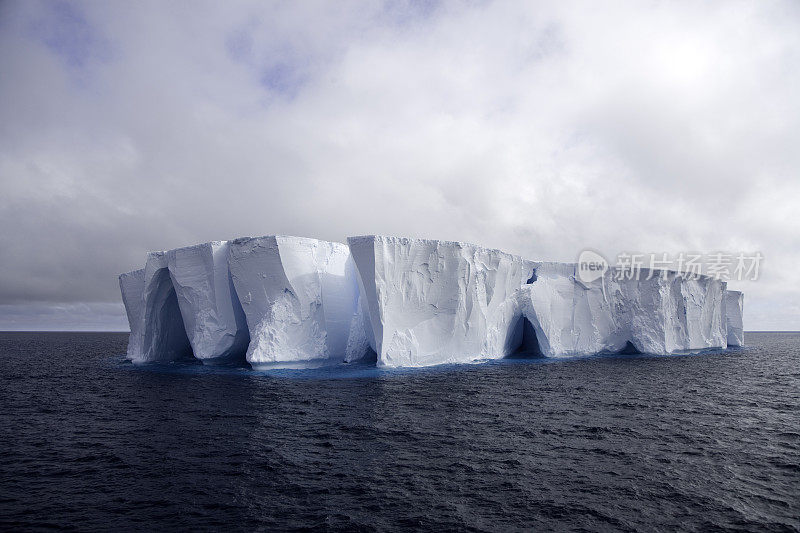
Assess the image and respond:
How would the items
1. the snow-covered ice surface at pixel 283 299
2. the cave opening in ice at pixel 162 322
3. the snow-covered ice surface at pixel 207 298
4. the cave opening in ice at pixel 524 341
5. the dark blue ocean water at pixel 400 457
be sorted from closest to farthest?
1. the dark blue ocean water at pixel 400 457
2. the snow-covered ice surface at pixel 283 299
3. the snow-covered ice surface at pixel 207 298
4. the cave opening in ice at pixel 162 322
5. the cave opening in ice at pixel 524 341

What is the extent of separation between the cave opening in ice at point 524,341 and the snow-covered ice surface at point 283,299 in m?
11.9

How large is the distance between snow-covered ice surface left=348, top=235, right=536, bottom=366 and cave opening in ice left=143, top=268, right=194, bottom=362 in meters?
9.98

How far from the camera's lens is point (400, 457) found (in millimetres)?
7812

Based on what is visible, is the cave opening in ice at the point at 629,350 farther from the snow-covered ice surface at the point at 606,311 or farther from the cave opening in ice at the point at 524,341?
the cave opening in ice at the point at 524,341

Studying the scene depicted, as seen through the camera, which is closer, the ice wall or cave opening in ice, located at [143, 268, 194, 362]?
cave opening in ice, located at [143, 268, 194, 362]

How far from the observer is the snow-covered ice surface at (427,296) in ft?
58.8

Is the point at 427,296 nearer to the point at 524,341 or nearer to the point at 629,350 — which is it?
the point at 524,341

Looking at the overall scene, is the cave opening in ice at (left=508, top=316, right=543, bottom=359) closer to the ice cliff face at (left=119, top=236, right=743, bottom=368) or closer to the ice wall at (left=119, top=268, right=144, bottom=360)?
the ice cliff face at (left=119, top=236, right=743, bottom=368)

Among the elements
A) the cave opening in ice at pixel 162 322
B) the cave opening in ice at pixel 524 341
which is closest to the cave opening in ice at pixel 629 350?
the cave opening in ice at pixel 524 341

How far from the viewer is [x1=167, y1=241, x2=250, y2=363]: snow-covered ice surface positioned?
782 inches

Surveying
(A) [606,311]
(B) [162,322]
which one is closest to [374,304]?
(B) [162,322]

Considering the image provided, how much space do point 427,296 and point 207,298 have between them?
32.5 ft
